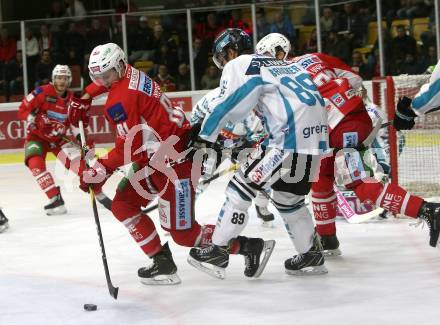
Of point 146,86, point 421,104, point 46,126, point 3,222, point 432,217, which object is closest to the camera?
point 421,104

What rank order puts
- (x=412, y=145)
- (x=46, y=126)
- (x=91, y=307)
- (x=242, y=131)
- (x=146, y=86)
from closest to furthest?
(x=91, y=307) → (x=146, y=86) → (x=242, y=131) → (x=412, y=145) → (x=46, y=126)

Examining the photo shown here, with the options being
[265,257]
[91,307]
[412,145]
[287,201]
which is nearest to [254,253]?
[265,257]

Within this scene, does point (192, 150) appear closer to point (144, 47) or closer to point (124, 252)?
point (124, 252)

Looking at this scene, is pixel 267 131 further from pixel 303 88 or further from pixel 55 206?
pixel 55 206

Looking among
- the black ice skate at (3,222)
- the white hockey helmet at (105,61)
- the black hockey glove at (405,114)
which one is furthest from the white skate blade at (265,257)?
the black ice skate at (3,222)

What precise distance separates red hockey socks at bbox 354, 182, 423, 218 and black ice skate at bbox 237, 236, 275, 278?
2.10 ft

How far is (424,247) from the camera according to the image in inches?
204

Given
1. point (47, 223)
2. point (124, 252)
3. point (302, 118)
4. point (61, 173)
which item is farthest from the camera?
point (61, 173)

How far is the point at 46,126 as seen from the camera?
714 centimetres

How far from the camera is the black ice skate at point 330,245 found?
5.09 m

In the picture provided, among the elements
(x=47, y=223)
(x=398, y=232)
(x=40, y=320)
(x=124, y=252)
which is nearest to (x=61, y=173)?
(x=47, y=223)

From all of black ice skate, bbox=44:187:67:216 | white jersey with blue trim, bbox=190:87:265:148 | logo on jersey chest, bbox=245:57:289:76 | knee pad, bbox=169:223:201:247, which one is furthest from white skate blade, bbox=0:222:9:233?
logo on jersey chest, bbox=245:57:289:76

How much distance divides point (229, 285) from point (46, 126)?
3087 mm

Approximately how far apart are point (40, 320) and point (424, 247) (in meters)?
2.24
